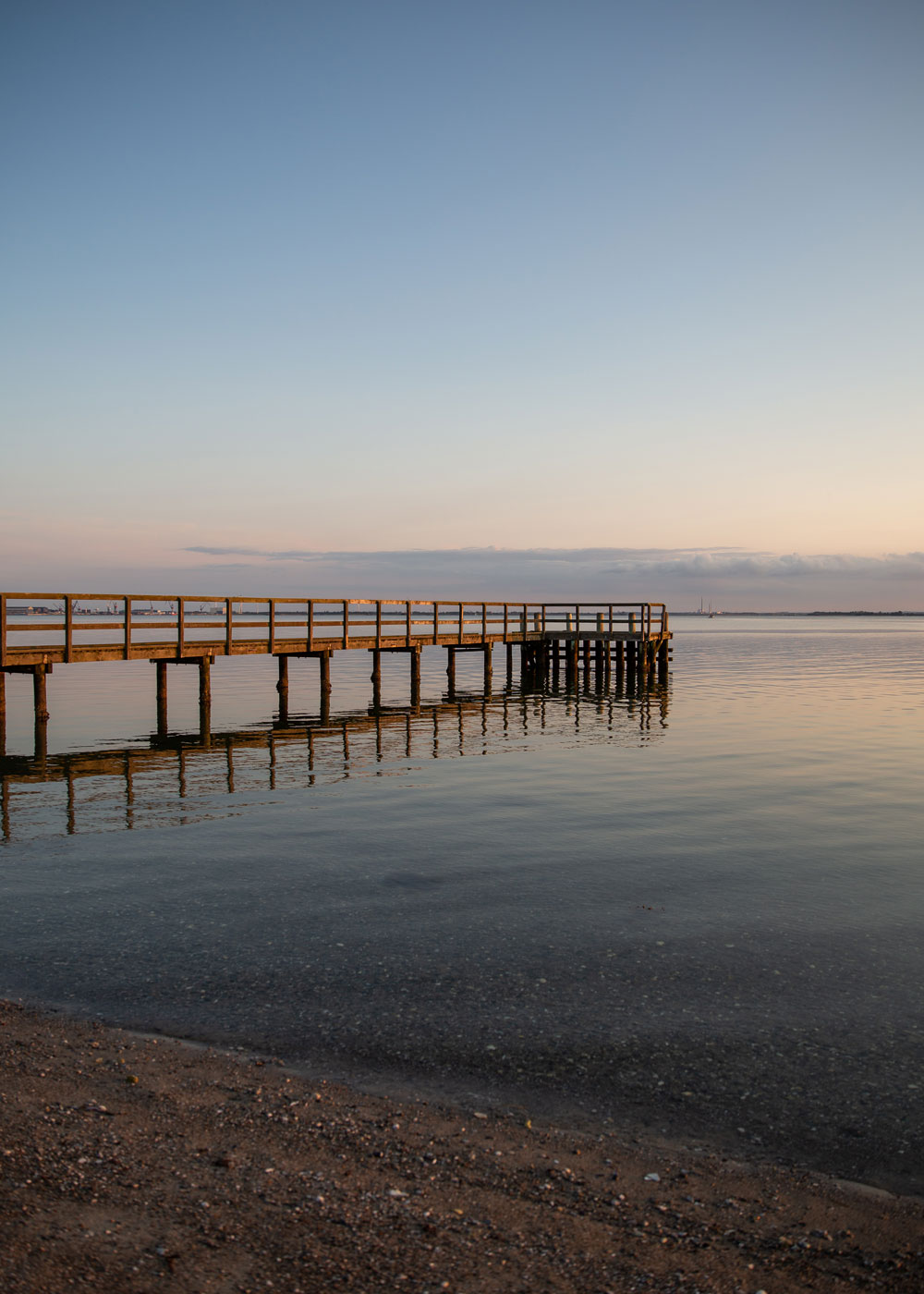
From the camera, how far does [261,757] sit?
794 inches

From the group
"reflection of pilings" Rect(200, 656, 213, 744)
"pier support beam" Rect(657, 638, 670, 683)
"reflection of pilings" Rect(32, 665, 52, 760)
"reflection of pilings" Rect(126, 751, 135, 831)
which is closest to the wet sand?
"reflection of pilings" Rect(126, 751, 135, 831)

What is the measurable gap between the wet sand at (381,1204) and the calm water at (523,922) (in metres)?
0.50

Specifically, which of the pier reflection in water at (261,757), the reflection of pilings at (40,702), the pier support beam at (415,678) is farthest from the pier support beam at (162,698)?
the pier support beam at (415,678)

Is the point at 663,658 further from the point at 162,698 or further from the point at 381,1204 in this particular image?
the point at 381,1204

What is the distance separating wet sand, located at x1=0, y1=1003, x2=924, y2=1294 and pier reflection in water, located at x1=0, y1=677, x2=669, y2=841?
8.60 m

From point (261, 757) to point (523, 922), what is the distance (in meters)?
12.0

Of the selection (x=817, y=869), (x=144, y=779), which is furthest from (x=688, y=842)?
(x=144, y=779)

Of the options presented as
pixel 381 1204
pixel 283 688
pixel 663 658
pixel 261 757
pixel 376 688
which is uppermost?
pixel 663 658

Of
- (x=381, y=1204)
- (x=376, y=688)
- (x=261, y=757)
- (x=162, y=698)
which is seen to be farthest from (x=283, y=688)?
(x=381, y=1204)

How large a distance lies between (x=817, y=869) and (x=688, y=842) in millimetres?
1786

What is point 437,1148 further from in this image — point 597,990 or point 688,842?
point 688,842

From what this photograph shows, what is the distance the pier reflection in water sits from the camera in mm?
14539

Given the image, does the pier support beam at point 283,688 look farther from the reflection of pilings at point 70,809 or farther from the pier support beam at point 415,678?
the reflection of pilings at point 70,809

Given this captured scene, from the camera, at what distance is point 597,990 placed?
7.48 meters
